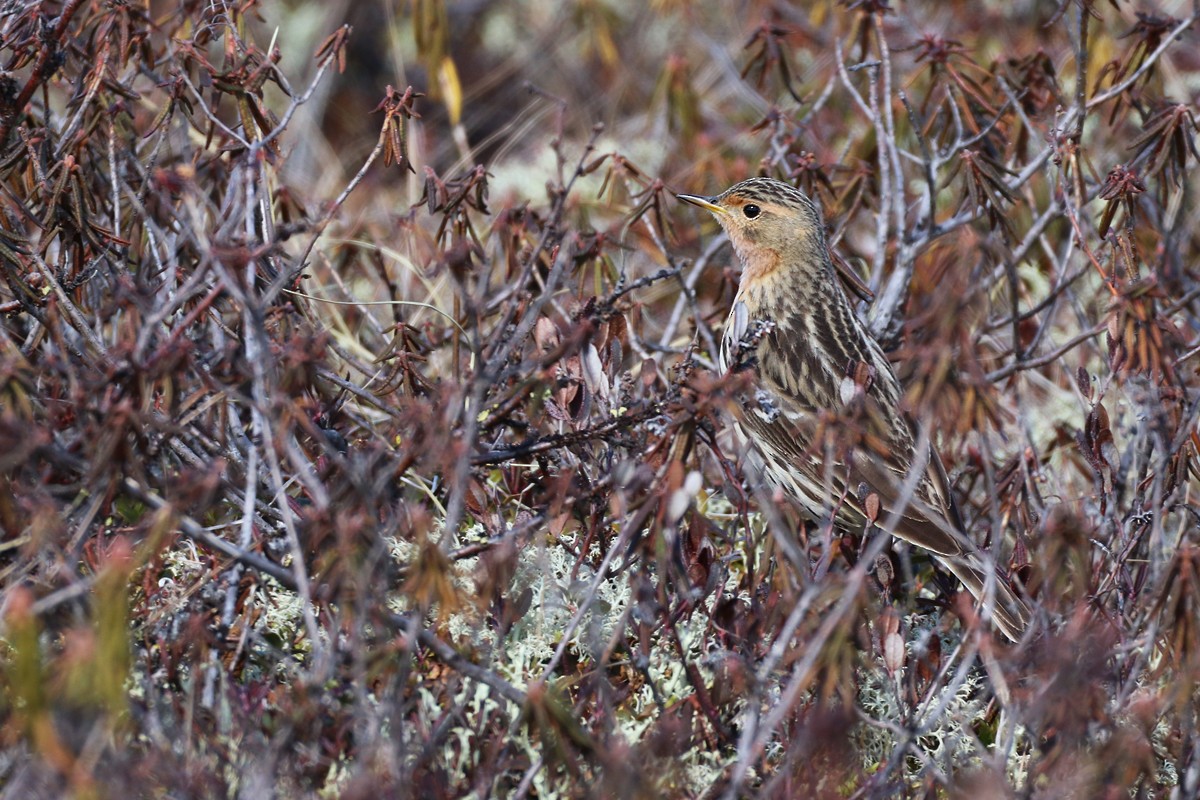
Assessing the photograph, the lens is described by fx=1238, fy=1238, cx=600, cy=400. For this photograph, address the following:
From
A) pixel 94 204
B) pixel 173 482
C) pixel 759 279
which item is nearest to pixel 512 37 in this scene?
pixel 759 279

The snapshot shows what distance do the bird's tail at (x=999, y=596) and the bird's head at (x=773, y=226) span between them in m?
1.60

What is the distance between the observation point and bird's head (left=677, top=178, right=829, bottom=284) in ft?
18.3

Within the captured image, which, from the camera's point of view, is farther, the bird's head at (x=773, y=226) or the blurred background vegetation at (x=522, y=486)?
the bird's head at (x=773, y=226)

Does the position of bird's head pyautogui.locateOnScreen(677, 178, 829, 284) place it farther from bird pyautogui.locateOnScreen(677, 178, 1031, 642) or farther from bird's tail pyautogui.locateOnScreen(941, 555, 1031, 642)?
bird's tail pyautogui.locateOnScreen(941, 555, 1031, 642)

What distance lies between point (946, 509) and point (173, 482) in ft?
9.68

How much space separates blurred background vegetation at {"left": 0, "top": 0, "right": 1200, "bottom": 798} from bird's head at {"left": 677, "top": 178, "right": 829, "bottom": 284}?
0.17 m

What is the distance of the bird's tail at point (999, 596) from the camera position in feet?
14.7

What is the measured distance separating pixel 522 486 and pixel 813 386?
1.32 meters

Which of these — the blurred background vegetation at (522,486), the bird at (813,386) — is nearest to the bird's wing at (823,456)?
the bird at (813,386)

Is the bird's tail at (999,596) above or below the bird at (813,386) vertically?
below

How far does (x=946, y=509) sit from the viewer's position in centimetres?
493

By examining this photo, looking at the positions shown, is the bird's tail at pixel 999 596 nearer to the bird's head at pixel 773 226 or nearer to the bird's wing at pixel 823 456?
the bird's wing at pixel 823 456

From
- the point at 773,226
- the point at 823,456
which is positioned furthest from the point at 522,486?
the point at 773,226

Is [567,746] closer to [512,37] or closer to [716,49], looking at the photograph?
[716,49]
